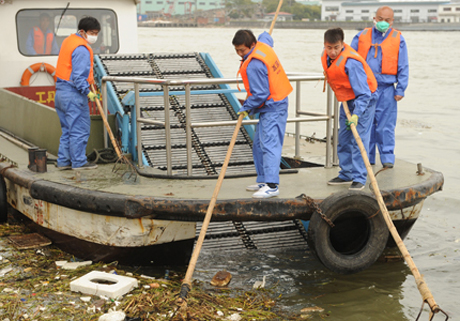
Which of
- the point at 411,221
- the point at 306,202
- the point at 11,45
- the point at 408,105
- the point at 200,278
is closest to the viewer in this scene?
the point at 306,202

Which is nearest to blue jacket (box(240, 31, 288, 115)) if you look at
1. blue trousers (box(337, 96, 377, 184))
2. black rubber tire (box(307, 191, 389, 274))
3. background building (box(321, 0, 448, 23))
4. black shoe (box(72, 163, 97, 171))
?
blue trousers (box(337, 96, 377, 184))

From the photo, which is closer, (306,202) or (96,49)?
(306,202)

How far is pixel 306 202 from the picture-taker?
4875 mm

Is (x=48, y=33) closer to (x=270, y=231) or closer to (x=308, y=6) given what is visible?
(x=270, y=231)

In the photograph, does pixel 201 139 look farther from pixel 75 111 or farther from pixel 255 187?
pixel 255 187

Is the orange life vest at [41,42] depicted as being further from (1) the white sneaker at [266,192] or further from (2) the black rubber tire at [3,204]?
(1) the white sneaker at [266,192]

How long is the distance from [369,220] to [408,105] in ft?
44.4

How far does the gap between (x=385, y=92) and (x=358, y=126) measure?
2.57 feet

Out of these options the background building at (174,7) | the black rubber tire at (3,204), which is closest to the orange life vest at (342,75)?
the black rubber tire at (3,204)

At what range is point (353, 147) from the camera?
17.4 ft

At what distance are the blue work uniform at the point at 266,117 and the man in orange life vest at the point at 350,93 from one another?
0.51 m

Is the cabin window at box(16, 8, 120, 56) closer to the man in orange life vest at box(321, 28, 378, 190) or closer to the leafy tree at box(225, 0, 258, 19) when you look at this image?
the man in orange life vest at box(321, 28, 378, 190)

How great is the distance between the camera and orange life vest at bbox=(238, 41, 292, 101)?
16.1ft

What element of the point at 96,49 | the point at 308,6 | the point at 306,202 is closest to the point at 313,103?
the point at 96,49
